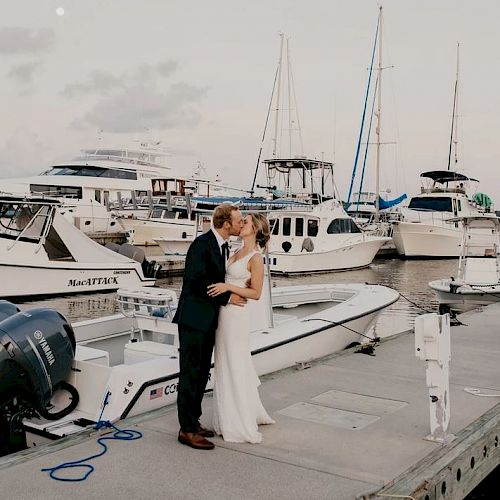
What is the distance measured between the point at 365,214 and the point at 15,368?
139ft

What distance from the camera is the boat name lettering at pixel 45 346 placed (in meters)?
4.89

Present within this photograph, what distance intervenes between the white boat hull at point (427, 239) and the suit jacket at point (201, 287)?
31.6 meters

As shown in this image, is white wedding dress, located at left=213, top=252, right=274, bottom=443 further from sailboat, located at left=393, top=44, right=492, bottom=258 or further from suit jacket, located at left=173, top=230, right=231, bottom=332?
sailboat, located at left=393, top=44, right=492, bottom=258

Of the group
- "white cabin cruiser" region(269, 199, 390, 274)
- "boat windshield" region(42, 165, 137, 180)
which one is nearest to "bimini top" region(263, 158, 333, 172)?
"white cabin cruiser" region(269, 199, 390, 274)

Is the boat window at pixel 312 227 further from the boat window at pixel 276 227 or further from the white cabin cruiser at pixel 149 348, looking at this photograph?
the white cabin cruiser at pixel 149 348

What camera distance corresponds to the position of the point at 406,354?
801 cm

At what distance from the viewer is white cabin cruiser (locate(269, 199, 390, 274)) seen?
1012 inches

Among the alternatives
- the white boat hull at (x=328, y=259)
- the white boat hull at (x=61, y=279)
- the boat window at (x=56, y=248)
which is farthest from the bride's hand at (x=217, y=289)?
the white boat hull at (x=328, y=259)

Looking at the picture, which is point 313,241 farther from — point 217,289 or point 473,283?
point 217,289

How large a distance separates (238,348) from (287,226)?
74.8ft

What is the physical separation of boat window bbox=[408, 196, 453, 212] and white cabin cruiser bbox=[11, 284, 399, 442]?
29858mm

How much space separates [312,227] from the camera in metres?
27.0

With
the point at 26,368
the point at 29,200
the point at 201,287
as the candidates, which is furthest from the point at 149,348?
the point at 29,200

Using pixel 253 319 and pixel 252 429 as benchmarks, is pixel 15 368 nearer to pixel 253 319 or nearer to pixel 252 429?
pixel 252 429
